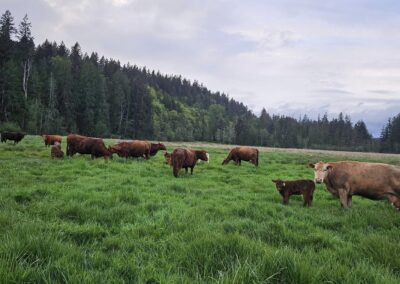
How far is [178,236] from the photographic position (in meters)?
6.64

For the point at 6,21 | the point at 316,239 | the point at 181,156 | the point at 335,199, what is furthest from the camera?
the point at 6,21

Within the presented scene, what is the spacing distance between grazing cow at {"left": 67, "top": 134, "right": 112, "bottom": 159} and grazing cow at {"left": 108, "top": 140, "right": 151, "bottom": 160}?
1.50 m

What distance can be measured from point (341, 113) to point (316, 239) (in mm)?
178425

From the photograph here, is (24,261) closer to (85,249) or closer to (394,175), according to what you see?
(85,249)

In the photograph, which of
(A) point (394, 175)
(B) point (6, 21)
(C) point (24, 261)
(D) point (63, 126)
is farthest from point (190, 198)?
(B) point (6, 21)

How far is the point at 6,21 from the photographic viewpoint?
7556cm

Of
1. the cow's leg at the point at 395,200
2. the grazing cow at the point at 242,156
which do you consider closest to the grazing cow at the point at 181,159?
the grazing cow at the point at 242,156

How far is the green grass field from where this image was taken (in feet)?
14.9

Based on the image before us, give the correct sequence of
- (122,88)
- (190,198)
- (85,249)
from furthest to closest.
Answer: (122,88) → (190,198) → (85,249)

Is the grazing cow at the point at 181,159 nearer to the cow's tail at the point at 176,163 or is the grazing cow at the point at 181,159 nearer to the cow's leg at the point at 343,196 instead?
the cow's tail at the point at 176,163

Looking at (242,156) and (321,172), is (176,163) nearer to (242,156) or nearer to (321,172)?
(321,172)

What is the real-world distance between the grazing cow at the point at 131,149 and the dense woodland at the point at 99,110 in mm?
38029

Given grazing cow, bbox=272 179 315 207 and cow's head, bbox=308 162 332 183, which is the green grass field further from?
cow's head, bbox=308 162 332 183

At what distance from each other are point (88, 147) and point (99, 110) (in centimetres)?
6861
